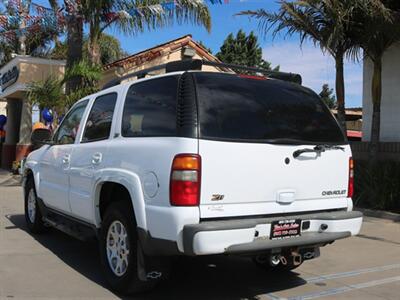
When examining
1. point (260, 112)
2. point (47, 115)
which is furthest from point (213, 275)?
point (47, 115)

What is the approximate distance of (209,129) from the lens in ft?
14.9

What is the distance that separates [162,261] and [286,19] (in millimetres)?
8163

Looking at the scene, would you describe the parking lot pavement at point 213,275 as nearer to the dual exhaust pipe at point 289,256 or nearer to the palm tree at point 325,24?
the dual exhaust pipe at point 289,256

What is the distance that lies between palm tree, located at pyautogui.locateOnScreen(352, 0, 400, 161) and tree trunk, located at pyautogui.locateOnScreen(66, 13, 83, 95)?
27.0 feet

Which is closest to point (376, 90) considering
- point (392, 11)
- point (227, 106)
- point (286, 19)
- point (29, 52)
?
point (392, 11)

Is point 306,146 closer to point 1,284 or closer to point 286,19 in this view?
point 1,284

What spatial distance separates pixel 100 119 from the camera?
6070mm

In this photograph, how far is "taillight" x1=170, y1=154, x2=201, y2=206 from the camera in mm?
4363

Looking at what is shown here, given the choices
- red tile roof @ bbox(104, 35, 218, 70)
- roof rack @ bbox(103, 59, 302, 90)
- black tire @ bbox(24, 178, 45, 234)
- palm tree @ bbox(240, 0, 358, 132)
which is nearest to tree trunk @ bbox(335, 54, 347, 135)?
palm tree @ bbox(240, 0, 358, 132)

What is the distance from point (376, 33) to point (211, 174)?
7.56 meters

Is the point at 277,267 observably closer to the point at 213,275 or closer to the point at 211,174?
the point at 213,275

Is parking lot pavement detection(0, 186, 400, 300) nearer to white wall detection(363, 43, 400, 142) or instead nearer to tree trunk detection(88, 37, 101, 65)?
white wall detection(363, 43, 400, 142)

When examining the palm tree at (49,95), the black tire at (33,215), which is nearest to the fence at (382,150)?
the black tire at (33,215)

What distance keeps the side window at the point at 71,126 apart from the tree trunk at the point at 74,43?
28.6ft
